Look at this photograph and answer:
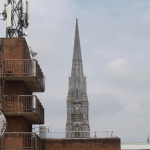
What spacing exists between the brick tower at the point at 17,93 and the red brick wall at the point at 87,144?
322 centimetres

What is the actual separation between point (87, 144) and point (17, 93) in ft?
20.0

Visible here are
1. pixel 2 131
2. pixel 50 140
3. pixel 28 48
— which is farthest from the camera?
pixel 50 140

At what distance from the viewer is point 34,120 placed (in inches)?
1206

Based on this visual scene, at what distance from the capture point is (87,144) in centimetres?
3162

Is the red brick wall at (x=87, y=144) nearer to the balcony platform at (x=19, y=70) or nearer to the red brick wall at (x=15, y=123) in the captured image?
the red brick wall at (x=15, y=123)

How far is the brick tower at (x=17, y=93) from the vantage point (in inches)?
1069

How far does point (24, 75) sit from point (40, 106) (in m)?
3.59

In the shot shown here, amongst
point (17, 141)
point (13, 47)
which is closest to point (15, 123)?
point (17, 141)

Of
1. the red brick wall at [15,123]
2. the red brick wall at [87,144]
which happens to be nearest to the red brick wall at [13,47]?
the red brick wall at [15,123]

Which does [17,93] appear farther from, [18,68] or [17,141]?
[17,141]

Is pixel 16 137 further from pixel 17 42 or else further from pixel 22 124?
pixel 17 42

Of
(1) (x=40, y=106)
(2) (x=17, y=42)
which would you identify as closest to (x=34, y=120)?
(1) (x=40, y=106)

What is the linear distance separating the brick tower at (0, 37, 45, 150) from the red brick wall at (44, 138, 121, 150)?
3224 millimetres

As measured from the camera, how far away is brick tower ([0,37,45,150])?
89.0ft
